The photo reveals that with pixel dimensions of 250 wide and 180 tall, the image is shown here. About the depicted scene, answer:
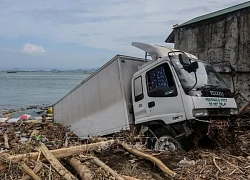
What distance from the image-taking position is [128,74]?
853 centimetres

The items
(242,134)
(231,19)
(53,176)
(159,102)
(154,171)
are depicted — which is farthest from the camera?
(231,19)

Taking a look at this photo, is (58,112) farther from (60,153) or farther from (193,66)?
(193,66)

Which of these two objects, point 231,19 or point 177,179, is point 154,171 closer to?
point 177,179

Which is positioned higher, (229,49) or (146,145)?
(229,49)

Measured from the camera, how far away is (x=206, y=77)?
7.24 metres

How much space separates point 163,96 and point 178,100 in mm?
479

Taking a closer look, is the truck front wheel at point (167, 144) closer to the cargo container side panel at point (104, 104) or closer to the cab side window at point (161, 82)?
the cab side window at point (161, 82)

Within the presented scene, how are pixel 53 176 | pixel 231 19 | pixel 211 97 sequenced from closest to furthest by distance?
pixel 53 176 → pixel 211 97 → pixel 231 19

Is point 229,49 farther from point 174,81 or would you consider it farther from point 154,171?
point 154,171

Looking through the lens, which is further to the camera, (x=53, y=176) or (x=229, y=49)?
(x=229, y=49)

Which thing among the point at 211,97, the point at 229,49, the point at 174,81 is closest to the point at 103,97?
the point at 174,81

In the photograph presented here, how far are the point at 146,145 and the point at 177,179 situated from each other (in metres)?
2.59

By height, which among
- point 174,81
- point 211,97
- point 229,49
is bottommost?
point 211,97

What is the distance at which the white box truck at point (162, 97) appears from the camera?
6582 mm
